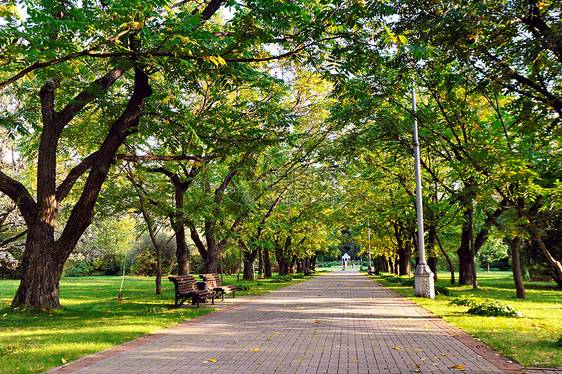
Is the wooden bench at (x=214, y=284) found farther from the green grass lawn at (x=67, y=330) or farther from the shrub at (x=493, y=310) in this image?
the shrub at (x=493, y=310)

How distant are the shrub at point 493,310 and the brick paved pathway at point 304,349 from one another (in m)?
1.40

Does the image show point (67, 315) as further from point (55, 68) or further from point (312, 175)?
point (312, 175)

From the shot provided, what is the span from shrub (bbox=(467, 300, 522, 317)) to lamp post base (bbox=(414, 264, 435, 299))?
4.63 meters

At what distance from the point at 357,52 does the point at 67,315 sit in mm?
10107

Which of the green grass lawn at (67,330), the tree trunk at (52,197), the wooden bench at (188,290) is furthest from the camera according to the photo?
the wooden bench at (188,290)

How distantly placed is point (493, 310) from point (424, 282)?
18.3 ft

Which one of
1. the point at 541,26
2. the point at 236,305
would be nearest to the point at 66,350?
the point at 236,305

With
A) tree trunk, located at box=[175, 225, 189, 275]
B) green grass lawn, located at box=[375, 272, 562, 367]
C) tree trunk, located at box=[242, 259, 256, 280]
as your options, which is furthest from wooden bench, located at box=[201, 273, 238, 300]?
tree trunk, located at box=[242, 259, 256, 280]

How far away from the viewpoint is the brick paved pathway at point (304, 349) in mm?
5824

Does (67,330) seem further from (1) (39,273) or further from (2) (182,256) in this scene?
(2) (182,256)

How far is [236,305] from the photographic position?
14547 mm

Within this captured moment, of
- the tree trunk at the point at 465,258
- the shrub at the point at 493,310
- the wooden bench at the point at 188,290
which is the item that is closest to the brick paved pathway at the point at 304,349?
the shrub at the point at 493,310

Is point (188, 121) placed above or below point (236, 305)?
above

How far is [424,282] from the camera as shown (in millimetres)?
16328
